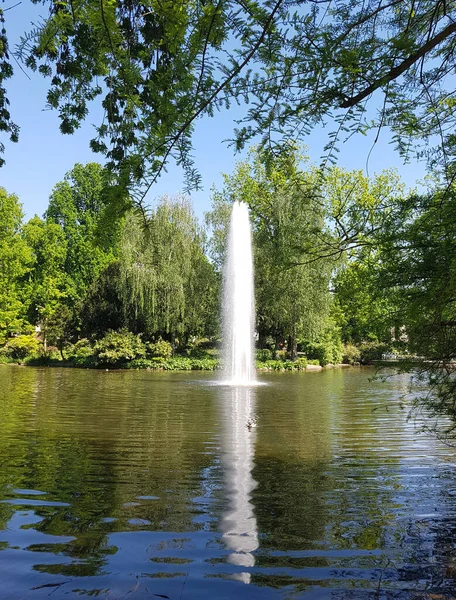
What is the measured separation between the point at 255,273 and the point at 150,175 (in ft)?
103

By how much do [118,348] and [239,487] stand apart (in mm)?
25827

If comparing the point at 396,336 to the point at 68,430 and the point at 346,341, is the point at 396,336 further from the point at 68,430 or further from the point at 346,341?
the point at 346,341

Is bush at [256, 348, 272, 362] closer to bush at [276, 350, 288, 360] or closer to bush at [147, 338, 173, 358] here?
bush at [276, 350, 288, 360]

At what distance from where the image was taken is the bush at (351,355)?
124ft

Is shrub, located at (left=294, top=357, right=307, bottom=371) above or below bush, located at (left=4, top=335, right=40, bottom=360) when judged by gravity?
below

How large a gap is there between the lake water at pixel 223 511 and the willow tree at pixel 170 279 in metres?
21.2

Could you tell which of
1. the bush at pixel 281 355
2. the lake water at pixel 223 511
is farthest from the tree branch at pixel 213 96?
the bush at pixel 281 355

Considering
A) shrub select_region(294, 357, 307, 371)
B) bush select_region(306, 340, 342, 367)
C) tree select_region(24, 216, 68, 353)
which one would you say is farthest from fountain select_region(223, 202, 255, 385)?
tree select_region(24, 216, 68, 353)

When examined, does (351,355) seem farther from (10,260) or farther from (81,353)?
(10,260)

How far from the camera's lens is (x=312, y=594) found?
295 centimetres

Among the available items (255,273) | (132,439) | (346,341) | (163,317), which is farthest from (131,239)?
(132,439)

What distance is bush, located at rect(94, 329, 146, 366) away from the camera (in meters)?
30.4

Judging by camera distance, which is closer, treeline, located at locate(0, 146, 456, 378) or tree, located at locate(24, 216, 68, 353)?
treeline, located at locate(0, 146, 456, 378)

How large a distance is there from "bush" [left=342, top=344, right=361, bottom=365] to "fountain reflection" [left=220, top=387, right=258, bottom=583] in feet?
88.1
